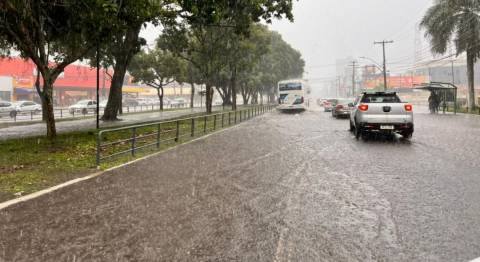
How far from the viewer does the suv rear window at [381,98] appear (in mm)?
14836

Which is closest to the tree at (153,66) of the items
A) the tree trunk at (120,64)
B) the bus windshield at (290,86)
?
the bus windshield at (290,86)

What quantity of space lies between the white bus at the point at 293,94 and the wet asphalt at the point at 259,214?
108 ft

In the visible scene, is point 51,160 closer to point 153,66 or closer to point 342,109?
point 342,109

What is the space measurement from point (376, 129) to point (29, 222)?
12284 millimetres

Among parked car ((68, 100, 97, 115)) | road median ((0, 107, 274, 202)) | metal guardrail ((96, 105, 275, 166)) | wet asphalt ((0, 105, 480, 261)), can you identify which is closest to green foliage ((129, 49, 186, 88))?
parked car ((68, 100, 97, 115))

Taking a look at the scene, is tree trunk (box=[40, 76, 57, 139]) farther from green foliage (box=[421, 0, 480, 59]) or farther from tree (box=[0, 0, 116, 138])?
green foliage (box=[421, 0, 480, 59])

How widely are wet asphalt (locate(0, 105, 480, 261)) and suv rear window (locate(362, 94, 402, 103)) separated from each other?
16.7 feet

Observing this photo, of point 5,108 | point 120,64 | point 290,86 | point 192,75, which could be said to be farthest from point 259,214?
point 192,75

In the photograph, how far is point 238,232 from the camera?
4746 mm

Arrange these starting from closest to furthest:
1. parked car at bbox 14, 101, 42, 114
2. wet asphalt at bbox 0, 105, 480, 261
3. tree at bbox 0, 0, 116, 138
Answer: wet asphalt at bbox 0, 105, 480, 261 < tree at bbox 0, 0, 116, 138 < parked car at bbox 14, 101, 42, 114

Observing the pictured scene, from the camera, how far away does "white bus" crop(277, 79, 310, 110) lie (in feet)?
140

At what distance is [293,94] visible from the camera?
141 feet

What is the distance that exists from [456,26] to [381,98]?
24.8m

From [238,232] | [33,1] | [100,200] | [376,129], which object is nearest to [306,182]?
[238,232]
